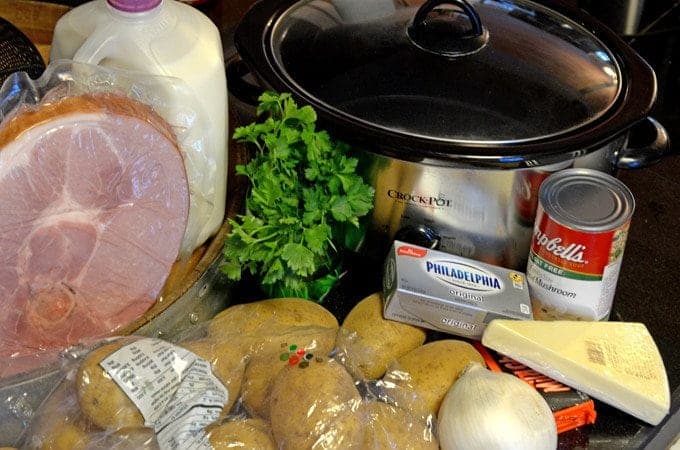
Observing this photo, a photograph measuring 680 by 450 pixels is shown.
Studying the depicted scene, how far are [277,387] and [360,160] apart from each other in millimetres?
266

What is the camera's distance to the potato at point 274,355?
83 centimetres

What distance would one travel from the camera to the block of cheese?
89 centimetres

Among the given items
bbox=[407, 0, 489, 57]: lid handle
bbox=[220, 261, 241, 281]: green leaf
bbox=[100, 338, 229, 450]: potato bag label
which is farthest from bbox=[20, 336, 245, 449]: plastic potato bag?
bbox=[407, 0, 489, 57]: lid handle

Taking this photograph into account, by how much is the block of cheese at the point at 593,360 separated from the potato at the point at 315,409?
0.62ft

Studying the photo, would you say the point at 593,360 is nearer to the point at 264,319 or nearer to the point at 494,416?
the point at 494,416

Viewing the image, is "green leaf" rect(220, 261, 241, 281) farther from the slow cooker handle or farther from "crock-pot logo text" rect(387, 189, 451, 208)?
the slow cooker handle

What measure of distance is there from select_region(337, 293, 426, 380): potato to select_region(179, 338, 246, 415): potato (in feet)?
0.33

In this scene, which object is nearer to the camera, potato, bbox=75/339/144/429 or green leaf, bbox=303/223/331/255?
potato, bbox=75/339/144/429

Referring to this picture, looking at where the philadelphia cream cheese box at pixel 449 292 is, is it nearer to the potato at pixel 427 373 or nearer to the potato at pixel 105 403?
the potato at pixel 427 373

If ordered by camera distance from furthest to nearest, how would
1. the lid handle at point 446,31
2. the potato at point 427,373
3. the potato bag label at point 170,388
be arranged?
1. the lid handle at point 446,31
2. the potato at point 427,373
3. the potato bag label at point 170,388

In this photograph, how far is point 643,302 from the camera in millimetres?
1102

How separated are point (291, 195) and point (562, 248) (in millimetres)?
281

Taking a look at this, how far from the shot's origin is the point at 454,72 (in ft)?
3.25

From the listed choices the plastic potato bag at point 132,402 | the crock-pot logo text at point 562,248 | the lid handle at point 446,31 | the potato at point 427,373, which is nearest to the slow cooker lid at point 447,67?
the lid handle at point 446,31
